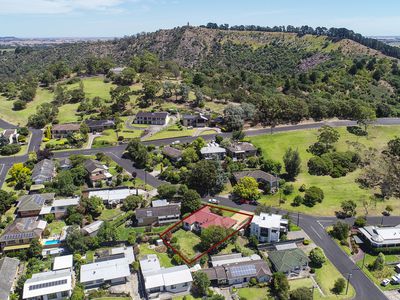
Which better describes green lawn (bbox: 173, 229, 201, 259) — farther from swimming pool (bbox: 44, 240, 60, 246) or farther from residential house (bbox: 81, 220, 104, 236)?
swimming pool (bbox: 44, 240, 60, 246)

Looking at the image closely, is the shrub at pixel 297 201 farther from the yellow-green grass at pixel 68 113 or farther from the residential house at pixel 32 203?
the yellow-green grass at pixel 68 113

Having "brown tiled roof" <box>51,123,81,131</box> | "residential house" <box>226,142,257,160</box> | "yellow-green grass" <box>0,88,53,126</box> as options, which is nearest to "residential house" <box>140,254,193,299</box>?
"residential house" <box>226,142,257,160</box>

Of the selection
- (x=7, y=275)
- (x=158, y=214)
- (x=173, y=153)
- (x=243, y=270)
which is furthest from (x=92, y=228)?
(x=173, y=153)

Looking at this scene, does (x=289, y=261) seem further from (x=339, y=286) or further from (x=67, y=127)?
(x=67, y=127)

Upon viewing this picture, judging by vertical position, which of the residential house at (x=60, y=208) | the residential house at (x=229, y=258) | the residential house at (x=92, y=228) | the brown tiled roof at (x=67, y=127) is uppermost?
the brown tiled roof at (x=67, y=127)

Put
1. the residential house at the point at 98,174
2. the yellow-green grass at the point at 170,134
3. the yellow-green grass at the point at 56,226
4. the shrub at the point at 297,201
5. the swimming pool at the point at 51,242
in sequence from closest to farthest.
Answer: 1. the swimming pool at the point at 51,242
2. the yellow-green grass at the point at 56,226
3. the shrub at the point at 297,201
4. the residential house at the point at 98,174
5. the yellow-green grass at the point at 170,134

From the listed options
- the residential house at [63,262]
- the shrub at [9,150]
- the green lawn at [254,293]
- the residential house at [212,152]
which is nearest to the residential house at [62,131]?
the shrub at [9,150]

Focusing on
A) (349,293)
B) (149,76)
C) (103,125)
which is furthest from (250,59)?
(349,293)
